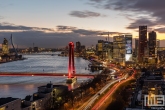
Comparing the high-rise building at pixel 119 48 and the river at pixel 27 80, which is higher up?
the high-rise building at pixel 119 48

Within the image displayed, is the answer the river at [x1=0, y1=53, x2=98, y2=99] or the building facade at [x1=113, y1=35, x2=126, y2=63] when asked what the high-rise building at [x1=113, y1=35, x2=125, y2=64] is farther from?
the river at [x1=0, y1=53, x2=98, y2=99]

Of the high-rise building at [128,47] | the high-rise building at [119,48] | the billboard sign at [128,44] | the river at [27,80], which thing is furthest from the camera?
the high-rise building at [119,48]

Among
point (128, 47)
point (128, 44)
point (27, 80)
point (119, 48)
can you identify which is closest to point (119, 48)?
point (119, 48)

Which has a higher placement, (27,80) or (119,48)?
(119,48)

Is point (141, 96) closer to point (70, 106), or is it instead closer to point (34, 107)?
point (70, 106)

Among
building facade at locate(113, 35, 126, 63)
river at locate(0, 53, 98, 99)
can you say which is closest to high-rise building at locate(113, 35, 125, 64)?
building facade at locate(113, 35, 126, 63)

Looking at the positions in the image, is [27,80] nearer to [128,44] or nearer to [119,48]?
[128,44]

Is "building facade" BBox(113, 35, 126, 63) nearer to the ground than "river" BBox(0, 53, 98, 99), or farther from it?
farther from it

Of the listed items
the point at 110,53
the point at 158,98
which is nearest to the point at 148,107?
the point at 158,98

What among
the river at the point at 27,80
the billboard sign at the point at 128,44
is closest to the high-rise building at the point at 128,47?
the billboard sign at the point at 128,44

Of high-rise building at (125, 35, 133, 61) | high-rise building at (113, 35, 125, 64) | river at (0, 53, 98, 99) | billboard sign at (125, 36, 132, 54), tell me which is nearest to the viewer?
river at (0, 53, 98, 99)

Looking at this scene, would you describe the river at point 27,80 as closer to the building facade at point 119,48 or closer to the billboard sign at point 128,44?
the billboard sign at point 128,44

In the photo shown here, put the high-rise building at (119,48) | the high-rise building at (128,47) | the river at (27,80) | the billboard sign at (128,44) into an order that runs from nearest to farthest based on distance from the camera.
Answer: the river at (27,80) < the high-rise building at (128,47) < the billboard sign at (128,44) < the high-rise building at (119,48)
